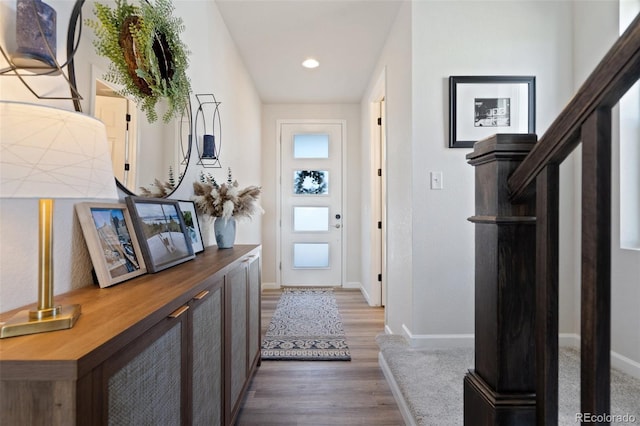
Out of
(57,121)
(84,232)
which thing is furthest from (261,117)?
(57,121)

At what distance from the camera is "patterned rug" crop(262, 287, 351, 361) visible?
8.25 ft

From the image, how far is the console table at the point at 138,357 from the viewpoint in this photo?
1.78 feet

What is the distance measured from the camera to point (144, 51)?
4.29 feet

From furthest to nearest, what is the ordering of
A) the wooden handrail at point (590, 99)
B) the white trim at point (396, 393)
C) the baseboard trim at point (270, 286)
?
1. the baseboard trim at point (270, 286)
2. the white trim at point (396, 393)
3. the wooden handrail at point (590, 99)

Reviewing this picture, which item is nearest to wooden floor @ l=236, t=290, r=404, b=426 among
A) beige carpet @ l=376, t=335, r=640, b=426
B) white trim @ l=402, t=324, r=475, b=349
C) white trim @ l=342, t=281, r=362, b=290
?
beige carpet @ l=376, t=335, r=640, b=426

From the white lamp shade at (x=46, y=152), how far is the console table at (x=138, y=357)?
0.27 m

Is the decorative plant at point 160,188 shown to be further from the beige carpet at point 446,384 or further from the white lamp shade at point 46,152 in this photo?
the beige carpet at point 446,384

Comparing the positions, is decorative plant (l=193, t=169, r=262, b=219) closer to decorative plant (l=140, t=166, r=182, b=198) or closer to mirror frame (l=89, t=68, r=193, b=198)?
mirror frame (l=89, t=68, r=193, b=198)

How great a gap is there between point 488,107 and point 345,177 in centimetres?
250

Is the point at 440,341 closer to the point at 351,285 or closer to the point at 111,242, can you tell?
the point at 111,242

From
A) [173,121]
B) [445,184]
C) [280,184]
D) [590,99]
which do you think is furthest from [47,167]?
[280,184]

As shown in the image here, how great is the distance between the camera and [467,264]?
2.26 m

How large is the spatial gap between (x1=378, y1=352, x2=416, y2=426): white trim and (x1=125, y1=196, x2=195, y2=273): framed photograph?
1.32 metres

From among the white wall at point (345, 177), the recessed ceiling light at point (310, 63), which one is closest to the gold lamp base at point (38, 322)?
the recessed ceiling light at point (310, 63)
